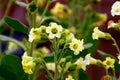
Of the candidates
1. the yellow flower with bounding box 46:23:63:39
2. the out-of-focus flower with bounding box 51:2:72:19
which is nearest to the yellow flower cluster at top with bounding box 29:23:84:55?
the yellow flower with bounding box 46:23:63:39

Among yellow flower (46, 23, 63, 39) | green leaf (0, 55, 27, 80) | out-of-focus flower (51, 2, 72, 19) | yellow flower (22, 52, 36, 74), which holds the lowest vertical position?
green leaf (0, 55, 27, 80)

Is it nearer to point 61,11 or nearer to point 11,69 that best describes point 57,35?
point 11,69

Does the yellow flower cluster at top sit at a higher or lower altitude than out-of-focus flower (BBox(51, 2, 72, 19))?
lower

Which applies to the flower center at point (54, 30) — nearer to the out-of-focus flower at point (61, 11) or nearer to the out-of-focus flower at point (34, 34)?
the out-of-focus flower at point (34, 34)

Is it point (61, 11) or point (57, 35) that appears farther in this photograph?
point (61, 11)

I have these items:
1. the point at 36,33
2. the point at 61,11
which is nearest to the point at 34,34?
the point at 36,33

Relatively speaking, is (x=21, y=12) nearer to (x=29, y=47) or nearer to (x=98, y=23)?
(x=98, y=23)

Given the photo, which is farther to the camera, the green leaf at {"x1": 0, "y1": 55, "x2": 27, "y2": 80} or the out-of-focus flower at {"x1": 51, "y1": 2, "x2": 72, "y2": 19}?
the out-of-focus flower at {"x1": 51, "y1": 2, "x2": 72, "y2": 19}

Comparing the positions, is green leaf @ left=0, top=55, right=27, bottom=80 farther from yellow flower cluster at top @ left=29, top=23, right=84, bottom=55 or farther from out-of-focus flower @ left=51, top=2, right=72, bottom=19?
out-of-focus flower @ left=51, top=2, right=72, bottom=19

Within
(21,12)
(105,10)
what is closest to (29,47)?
(105,10)
